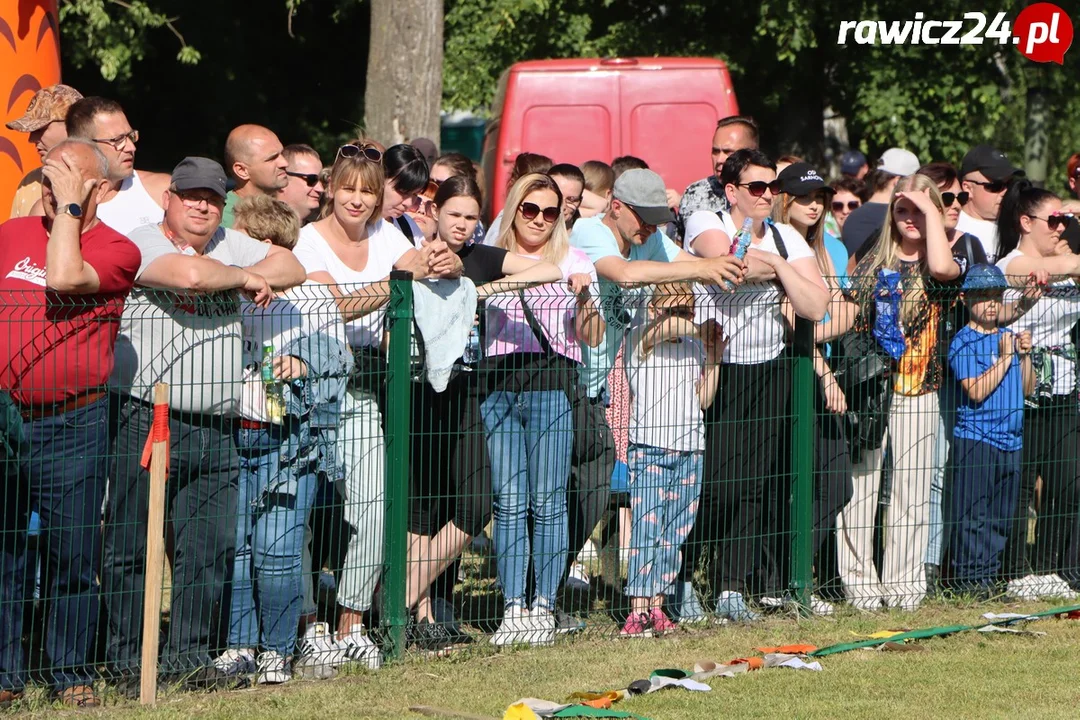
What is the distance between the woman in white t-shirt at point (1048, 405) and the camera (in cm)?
752

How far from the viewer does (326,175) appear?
7.27 m

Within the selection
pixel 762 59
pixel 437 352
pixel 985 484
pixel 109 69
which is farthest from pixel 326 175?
pixel 762 59

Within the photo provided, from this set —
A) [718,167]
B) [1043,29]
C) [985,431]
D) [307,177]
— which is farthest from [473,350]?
[1043,29]

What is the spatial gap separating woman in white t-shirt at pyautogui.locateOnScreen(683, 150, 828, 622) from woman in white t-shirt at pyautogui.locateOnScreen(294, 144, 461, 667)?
140 centimetres

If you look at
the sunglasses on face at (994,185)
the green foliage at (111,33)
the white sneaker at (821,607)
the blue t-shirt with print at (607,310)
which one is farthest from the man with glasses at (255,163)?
the green foliage at (111,33)

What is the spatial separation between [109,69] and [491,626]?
37.3 ft

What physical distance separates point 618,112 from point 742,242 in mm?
5440

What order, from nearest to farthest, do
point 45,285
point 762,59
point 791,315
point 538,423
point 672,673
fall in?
point 45,285, point 672,673, point 538,423, point 791,315, point 762,59

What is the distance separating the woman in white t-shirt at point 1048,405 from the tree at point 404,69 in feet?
18.4

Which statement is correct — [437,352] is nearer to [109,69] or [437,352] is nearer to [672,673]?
[672,673]

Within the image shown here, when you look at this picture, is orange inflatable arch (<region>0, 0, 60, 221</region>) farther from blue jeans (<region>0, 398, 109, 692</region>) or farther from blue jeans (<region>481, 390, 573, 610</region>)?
blue jeans (<region>481, 390, 573, 610</region>)

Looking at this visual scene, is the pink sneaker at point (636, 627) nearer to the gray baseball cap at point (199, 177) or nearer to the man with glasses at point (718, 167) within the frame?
the man with glasses at point (718, 167)

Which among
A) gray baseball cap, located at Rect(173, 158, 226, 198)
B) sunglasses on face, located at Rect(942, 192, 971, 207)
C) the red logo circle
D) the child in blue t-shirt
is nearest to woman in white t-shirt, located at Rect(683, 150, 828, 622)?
the child in blue t-shirt

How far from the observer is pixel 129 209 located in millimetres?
6609
